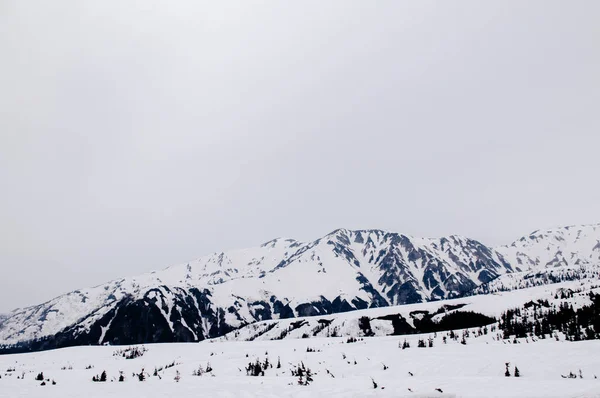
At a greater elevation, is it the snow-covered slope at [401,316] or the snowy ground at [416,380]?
the snowy ground at [416,380]

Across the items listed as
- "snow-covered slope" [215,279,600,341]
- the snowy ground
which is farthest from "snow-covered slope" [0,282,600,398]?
"snow-covered slope" [215,279,600,341]

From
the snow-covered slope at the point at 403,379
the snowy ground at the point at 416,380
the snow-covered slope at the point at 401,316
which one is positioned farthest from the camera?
the snow-covered slope at the point at 401,316

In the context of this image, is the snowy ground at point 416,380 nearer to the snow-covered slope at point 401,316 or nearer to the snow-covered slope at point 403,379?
the snow-covered slope at point 403,379

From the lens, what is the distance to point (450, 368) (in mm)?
13688

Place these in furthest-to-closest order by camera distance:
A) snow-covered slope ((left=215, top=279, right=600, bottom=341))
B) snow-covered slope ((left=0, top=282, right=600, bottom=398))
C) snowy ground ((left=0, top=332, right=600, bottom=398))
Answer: snow-covered slope ((left=215, top=279, right=600, bottom=341))
snow-covered slope ((left=0, top=282, right=600, bottom=398))
snowy ground ((left=0, top=332, right=600, bottom=398))

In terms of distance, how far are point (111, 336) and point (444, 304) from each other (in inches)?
7003

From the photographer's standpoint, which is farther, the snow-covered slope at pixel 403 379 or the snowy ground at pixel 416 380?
the snow-covered slope at pixel 403 379

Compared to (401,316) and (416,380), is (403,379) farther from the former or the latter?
(401,316)

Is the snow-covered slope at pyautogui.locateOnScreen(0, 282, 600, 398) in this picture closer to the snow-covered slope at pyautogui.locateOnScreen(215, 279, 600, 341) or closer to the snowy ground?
the snowy ground

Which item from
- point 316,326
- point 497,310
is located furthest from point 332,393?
point 316,326

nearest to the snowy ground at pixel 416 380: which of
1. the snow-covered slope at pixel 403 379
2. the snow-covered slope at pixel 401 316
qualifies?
the snow-covered slope at pixel 403 379

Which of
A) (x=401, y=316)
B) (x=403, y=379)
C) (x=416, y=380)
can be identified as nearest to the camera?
(x=416, y=380)

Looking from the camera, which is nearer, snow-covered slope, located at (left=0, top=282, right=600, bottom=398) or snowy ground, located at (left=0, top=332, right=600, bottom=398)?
snowy ground, located at (left=0, top=332, right=600, bottom=398)

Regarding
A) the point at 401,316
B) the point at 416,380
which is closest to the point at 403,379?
the point at 416,380
